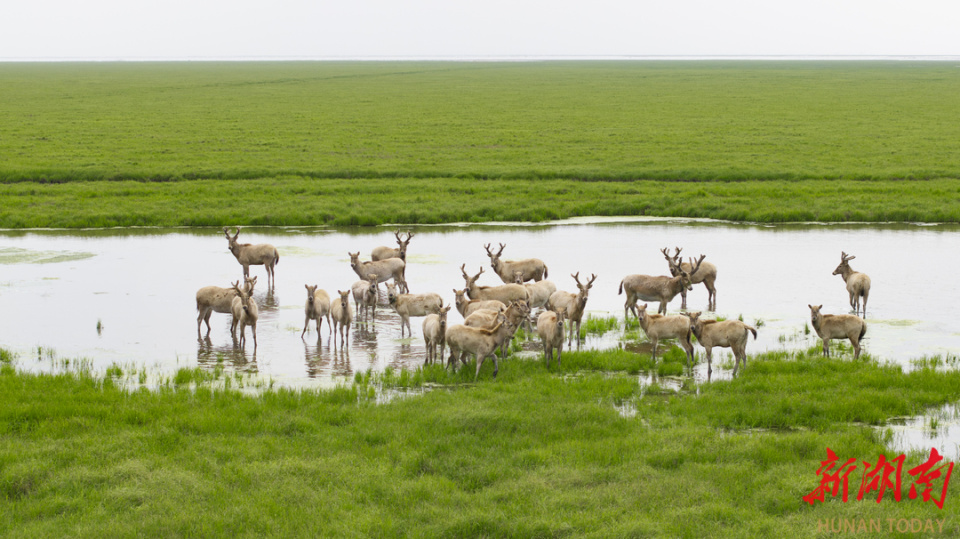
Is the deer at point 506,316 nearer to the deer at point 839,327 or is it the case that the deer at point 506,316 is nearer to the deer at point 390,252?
the deer at point 839,327

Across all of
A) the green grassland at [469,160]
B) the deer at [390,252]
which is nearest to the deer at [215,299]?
the deer at [390,252]

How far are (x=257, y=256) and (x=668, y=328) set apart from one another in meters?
12.4

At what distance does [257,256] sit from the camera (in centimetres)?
2395

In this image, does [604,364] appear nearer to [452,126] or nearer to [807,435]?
[807,435]

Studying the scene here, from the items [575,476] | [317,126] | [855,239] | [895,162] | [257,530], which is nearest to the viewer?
[257,530]

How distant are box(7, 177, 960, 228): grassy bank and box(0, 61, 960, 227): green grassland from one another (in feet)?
0.37

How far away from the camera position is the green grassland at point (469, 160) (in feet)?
113

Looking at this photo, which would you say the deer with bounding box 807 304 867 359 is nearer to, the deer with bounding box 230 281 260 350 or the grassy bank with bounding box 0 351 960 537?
the grassy bank with bounding box 0 351 960 537

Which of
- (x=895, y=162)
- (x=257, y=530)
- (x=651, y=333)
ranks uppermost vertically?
(x=895, y=162)

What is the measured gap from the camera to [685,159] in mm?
47750

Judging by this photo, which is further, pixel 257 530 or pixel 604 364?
pixel 604 364

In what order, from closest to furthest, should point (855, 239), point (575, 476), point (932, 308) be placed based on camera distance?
point (575, 476) < point (932, 308) < point (855, 239)

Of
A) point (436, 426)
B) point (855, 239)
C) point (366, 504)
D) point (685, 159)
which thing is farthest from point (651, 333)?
point (685, 159)

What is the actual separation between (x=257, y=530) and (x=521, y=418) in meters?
4.44
